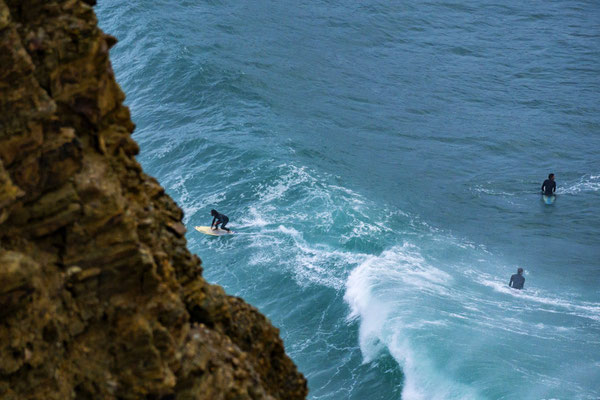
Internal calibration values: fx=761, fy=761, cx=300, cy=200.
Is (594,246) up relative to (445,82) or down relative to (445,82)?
down

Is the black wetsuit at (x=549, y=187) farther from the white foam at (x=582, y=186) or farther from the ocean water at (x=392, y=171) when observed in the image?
the white foam at (x=582, y=186)

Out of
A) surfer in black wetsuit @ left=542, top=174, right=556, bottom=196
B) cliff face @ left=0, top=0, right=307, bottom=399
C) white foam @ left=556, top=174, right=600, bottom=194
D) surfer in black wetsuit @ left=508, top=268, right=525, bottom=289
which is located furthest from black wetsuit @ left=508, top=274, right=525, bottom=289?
cliff face @ left=0, top=0, right=307, bottom=399

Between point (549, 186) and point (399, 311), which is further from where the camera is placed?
point (549, 186)

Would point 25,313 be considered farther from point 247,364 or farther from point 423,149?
point 423,149

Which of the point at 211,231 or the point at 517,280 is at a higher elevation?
the point at 517,280

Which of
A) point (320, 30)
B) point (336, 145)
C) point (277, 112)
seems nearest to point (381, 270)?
point (336, 145)

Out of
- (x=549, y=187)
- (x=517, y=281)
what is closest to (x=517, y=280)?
(x=517, y=281)

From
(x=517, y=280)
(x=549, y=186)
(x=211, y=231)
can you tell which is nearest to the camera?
(x=517, y=280)

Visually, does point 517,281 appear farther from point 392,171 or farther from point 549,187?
point 392,171
